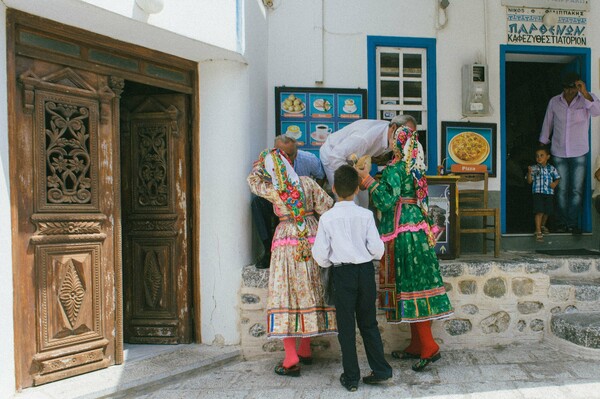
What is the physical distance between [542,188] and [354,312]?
3.83 metres

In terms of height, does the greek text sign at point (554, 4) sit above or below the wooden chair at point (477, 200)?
above

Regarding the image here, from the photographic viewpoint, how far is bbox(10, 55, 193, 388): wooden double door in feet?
12.6

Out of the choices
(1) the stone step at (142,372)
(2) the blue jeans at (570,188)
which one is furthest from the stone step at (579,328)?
(1) the stone step at (142,372)

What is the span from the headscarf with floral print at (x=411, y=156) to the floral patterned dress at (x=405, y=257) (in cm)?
4

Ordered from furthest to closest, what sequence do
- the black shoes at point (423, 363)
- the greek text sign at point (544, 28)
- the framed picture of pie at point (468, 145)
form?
1. the greek text sign at point (544, 28)
2. the framed picture of pie at point (468, 145)
3. the black shoes at point (423, 363)

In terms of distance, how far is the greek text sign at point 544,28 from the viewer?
6484 mm

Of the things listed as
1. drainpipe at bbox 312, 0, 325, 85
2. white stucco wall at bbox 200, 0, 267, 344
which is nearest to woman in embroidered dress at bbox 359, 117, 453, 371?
white stucco wall at bbox 200, 0, 267, 344

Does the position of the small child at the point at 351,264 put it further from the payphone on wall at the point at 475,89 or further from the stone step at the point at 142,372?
the payphone on wall at the point at 475,89

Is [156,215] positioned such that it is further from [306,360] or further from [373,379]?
[373,379]

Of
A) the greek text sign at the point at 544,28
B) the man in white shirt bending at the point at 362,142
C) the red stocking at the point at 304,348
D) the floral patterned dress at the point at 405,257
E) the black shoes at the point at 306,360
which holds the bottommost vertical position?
the black shoes at the point at 306,360

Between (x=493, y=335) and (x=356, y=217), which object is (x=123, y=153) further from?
(x=493, y=335)

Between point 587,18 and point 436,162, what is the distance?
2.72 m

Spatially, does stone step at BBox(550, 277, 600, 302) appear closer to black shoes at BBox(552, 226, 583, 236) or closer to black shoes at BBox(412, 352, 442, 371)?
black shoes at BBox(552, 226, 583, 236)

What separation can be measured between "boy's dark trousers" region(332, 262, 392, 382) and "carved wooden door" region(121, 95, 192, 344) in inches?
68.3
